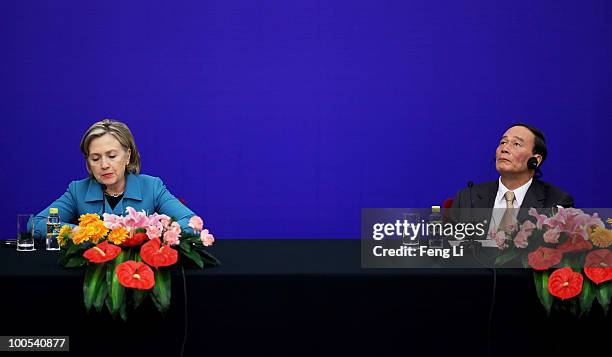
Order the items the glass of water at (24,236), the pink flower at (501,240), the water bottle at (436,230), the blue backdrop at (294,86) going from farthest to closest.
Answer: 1. the blue backdrop at (294,86)
2. the glass of water at (24,236)
3. the water bottle at (436,230)
4. the pink flower at (501,240)

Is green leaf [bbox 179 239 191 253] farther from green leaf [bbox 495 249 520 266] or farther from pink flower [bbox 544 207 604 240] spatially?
pink flower [bbox 544 207 604 240]

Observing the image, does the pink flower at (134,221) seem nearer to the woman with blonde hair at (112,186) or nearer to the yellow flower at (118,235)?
the yellow flower at (118,235)

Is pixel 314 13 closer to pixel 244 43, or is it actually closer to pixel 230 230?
pixel 244 43

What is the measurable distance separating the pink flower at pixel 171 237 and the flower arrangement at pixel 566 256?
1.02m

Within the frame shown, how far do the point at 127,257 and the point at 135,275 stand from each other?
0.29ft

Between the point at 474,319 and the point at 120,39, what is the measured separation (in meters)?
2.84

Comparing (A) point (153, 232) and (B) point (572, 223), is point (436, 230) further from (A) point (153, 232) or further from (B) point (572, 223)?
(A) point (153, 232)

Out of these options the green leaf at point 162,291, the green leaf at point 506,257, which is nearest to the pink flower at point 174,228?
the green leaf at point 162,291

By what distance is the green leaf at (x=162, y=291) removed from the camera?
2.06 m

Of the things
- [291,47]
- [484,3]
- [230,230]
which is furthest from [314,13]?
[230,230]

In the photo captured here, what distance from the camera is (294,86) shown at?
4.18m

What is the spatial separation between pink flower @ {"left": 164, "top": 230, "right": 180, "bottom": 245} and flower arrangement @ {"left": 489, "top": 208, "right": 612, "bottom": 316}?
40.2 inches

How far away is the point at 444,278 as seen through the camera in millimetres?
2152

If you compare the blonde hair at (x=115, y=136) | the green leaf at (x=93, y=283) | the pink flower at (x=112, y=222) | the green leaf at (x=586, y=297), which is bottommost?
the green leaf at (x=586, y=297)
